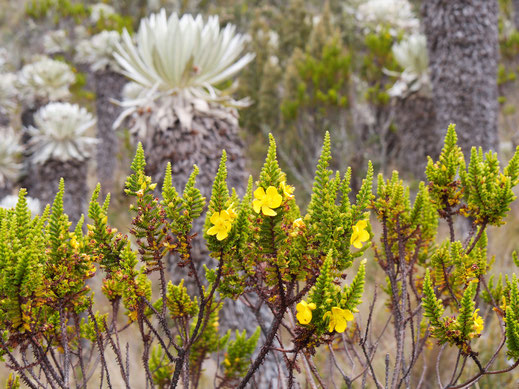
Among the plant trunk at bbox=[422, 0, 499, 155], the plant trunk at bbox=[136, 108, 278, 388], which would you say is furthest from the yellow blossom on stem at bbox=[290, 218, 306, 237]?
the plant trunk at bbox=[422, 0, 499, 155]

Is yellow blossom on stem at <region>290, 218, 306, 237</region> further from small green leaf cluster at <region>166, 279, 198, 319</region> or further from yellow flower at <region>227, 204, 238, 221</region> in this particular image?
small green leaf cluster at <region>166, 279, 198, 319</region>

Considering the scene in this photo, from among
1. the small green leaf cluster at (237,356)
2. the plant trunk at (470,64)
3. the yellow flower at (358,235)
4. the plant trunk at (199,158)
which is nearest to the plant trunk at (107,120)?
the plant trunk at (199,158)

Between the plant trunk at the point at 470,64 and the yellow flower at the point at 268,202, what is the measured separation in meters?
3.40

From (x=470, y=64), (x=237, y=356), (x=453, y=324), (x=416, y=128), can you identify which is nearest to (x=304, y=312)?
(x=453, y=324)

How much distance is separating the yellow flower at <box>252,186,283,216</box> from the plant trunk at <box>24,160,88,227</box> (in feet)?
12.3

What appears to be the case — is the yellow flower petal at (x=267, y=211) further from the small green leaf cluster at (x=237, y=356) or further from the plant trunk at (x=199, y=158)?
the plant trunk at (x=199, y=158)

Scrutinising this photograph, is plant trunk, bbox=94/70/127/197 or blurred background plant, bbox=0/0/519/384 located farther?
plant trunk, bbox=94/70/127/197

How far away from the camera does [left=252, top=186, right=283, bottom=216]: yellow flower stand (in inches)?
44.3

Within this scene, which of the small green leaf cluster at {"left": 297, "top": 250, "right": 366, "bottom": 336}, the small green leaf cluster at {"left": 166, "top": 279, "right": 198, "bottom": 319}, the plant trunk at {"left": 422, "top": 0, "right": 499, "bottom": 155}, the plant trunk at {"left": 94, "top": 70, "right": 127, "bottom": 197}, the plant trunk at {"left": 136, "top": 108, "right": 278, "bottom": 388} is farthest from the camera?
the plant trunk at {"left": 94, "top": 70, "right": 127, "bottom": 197}

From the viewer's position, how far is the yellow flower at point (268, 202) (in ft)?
3.69

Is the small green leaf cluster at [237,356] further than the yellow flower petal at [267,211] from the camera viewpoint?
Yes

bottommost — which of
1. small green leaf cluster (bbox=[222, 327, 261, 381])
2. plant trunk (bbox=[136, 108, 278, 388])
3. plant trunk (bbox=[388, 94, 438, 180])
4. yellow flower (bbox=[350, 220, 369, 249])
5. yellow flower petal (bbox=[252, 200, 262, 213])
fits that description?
small green leaf cluster (bbox=[222, 327, 261, 381])

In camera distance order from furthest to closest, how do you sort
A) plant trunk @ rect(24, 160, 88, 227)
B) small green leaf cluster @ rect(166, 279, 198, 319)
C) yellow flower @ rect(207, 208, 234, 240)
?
plant trunk @ rect(24, 160, 88, 227)
small green leaf cluster @ rect(166, 279, 198, 319)
yellow flower @ rect(207, 208, 234, 240)

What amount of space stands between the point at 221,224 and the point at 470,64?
3.71 m
